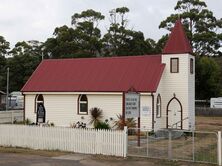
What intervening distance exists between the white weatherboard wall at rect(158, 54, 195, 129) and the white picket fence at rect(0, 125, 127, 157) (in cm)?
1219

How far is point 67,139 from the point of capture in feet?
67.1

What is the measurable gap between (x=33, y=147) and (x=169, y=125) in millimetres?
13275

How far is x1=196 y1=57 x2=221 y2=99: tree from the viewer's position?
5753 centimetres

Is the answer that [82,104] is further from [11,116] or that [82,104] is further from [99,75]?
[11,116]

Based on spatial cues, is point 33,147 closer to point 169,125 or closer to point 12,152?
point 12,152

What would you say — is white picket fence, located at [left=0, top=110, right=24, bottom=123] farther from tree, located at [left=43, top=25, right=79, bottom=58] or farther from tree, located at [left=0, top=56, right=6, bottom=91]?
tree, located at [left=0, top=56, right=6, bottom=91]

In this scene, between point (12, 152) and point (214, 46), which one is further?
point (214, 46)

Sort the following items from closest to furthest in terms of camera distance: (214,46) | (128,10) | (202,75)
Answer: (202,75) → (214,46) → (128,10)

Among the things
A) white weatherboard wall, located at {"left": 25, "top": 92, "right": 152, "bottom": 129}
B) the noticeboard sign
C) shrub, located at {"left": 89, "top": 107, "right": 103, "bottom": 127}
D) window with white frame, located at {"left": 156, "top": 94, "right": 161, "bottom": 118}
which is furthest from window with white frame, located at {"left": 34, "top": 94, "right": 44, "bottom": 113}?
the noticeboard sign

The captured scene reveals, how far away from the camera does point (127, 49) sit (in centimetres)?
6888

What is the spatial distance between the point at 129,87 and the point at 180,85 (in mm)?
3891

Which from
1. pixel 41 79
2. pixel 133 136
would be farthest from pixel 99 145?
pixel 41 79

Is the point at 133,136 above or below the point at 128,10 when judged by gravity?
below

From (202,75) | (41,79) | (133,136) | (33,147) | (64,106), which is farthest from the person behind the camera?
(202,75)
